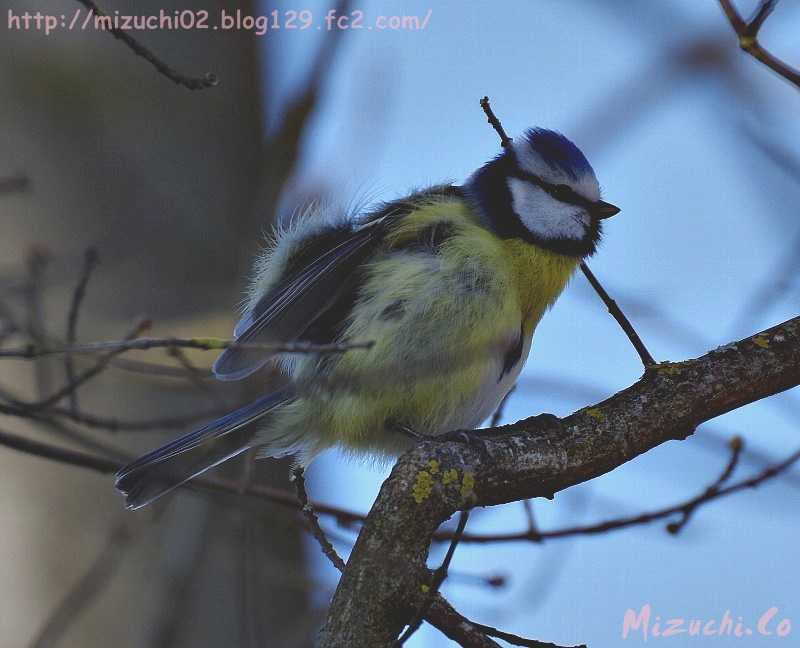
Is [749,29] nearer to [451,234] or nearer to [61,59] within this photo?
[451,234]

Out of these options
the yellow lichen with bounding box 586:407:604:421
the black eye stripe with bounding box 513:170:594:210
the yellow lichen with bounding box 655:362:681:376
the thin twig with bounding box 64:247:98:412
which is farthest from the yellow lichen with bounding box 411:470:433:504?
the black eye stripe with bounding box 513:170:594:210

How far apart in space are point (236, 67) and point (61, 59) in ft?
1.92

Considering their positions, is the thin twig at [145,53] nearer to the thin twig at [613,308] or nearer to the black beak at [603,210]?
the thin twig at [613,308]

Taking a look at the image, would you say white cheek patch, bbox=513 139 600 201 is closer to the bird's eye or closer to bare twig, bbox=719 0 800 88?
the bird's eye

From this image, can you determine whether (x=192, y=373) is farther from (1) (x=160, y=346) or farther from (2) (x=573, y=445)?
(2) (x=573, y=445)

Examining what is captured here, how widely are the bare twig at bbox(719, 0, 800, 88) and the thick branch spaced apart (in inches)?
18.5

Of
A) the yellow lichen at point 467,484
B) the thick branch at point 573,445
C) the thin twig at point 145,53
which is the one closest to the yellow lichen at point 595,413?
the thick branch at point 573,445

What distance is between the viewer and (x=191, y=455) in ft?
7.25

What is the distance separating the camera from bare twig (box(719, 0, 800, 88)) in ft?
4.62

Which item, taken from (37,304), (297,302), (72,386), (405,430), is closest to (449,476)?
(405,430)

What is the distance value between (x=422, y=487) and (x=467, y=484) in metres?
0.08

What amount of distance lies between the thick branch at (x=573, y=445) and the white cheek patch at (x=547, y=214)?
0.67m

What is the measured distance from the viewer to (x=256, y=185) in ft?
9.39

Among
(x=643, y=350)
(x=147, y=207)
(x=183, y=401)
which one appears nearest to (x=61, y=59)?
(x=147, y=207)
